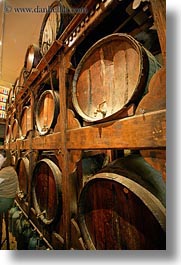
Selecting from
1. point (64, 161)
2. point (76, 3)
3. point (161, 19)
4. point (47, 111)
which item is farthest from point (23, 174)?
point (161, 19)

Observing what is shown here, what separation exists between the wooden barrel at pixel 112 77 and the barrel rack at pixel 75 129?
46 mm

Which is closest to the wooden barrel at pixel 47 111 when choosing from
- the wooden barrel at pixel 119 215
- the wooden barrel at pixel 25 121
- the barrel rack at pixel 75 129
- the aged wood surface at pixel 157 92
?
the barrel rack at pixel 75 129

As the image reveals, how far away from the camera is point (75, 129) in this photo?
1188 mm

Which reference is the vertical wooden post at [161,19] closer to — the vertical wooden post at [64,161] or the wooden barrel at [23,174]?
the vertical wooden post at [64,161]

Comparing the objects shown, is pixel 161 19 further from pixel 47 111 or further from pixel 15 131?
pixel 15 131

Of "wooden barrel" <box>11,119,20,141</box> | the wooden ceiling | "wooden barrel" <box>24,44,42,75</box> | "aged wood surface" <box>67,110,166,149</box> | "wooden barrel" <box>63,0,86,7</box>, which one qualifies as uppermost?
"wooden barrel" <box>24,44,42,75</box>

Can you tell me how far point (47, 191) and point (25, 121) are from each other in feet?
3.44

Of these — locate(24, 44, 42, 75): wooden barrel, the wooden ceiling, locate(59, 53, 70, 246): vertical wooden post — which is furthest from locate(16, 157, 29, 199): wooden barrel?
locate(24, 44, 42, 75): wooden barrel

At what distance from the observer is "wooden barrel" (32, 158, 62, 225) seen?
137 centimetres

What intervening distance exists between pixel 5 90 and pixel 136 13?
114 centimetres

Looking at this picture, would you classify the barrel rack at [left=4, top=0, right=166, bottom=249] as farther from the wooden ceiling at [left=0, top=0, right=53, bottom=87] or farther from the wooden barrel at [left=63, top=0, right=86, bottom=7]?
the wooden ceiling at [left=0, top=0, right=53, bottom=87]

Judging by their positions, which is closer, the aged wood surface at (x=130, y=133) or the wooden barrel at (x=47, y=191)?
the aged wood surface at (x=130, y=133)

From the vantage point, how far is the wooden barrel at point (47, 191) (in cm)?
137

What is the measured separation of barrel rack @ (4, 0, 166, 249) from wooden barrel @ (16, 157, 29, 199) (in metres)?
0.07
